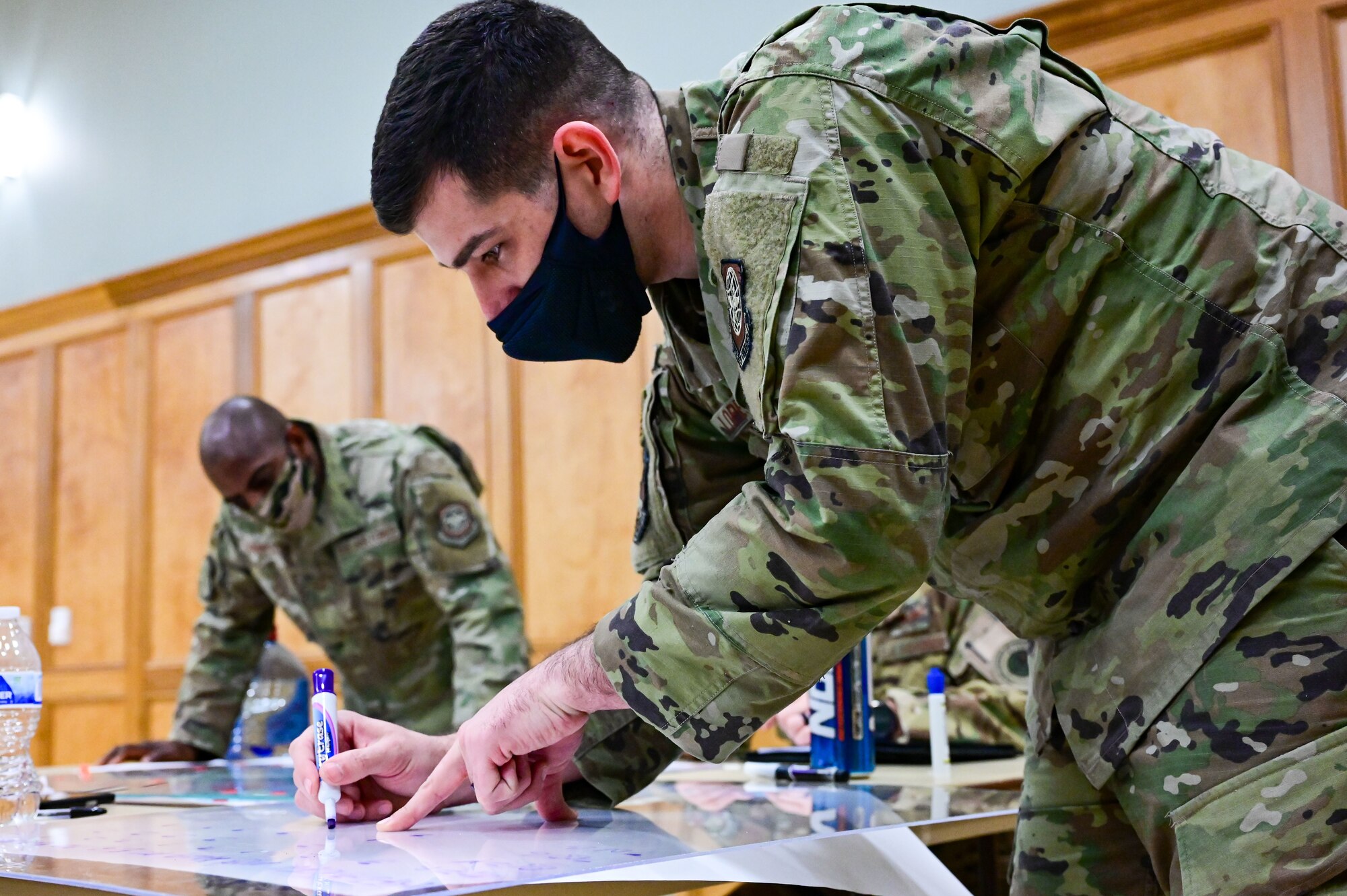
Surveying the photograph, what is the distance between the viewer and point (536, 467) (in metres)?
4.23

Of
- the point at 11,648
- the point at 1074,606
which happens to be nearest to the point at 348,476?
the point at 11,648

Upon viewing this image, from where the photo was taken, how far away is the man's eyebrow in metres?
1.08

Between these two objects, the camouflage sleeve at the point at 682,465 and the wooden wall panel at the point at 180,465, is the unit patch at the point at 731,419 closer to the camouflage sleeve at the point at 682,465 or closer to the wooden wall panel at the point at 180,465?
the camouflage sleeve at the point at 682,465

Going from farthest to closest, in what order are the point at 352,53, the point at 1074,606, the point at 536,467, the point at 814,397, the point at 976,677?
the point at 352,53 < the point at 536,467 < the point at 976,677 < the point at 1074,606 < the point at 814,397

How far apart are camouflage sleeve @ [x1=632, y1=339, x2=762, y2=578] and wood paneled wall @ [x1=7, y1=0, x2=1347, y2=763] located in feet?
7.60

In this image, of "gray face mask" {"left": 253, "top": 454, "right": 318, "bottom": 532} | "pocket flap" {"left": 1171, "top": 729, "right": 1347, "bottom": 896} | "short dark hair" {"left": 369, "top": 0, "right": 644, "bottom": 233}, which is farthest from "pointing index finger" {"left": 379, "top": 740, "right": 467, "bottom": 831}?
"gray face mask" {"left": 253, "top": 454, "right": 318, "bottom": 532}

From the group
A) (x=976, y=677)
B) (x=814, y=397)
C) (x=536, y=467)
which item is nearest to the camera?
(x=814, y=397)

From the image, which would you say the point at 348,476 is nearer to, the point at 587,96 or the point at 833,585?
the point at 587,96

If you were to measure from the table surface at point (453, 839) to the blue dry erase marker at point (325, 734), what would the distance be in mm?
30

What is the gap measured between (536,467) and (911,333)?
344 centimetres

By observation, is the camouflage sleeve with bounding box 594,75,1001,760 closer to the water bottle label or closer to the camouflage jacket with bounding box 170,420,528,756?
the water bottle label

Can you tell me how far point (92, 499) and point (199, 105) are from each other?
1.74 m

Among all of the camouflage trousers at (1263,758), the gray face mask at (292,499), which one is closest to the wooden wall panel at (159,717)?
the gray face mask at (292,499)

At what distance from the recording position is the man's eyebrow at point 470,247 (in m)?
1.08
